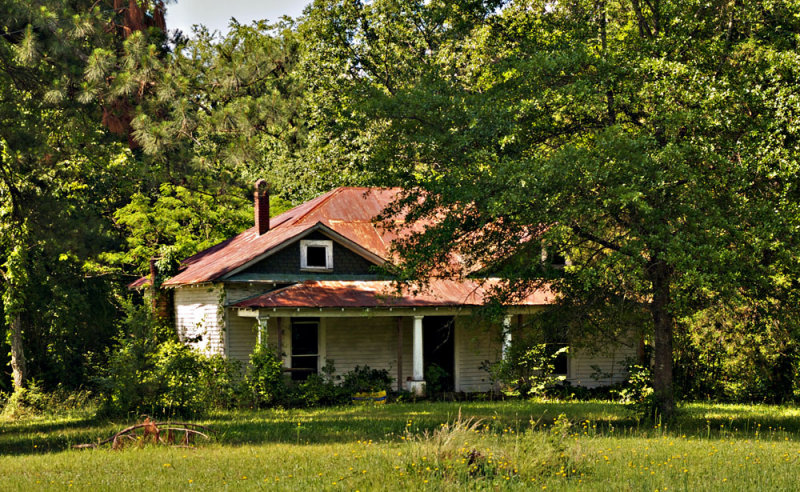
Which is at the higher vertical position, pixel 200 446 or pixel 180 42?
pixel 180 42

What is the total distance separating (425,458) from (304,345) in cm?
1490

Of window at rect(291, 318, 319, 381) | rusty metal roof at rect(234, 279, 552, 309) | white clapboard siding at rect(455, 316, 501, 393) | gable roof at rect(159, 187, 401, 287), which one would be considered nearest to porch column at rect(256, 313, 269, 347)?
rusty metal roof at rect(234, 279, 552, 309)

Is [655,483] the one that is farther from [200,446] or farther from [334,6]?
[334,6]

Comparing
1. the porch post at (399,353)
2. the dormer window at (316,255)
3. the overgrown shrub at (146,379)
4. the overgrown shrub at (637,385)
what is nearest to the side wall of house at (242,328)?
the dormer window at (316,255)

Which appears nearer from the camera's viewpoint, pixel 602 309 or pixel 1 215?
pixel 602 309

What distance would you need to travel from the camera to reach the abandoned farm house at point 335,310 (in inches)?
933

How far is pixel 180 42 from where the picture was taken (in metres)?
42.7

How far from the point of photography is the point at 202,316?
2667 centimetres

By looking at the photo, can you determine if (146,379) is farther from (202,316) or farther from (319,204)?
(319,204)

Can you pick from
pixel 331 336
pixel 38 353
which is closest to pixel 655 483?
pixel 331 336

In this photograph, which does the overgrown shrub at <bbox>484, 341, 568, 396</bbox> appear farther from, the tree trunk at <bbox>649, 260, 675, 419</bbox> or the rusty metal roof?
the tree trunk at <bbox>649, 260, 675, 419</bbox>

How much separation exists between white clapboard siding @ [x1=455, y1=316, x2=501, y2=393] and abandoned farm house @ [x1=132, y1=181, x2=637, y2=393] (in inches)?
1.2

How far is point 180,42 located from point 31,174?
79.0 feet

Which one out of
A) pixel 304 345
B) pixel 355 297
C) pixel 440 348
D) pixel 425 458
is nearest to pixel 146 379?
pixel 355 297
